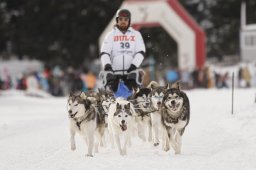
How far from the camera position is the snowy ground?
6.99 metres

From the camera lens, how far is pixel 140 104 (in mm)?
9008

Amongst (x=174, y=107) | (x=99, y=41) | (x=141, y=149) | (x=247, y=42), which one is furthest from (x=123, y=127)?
(x=247, y=42)

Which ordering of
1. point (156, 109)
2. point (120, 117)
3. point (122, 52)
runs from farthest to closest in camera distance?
point (122, 52) < point (156, 109) < point (120, 117)

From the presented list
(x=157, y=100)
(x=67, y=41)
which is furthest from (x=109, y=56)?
(x=67, y=41)

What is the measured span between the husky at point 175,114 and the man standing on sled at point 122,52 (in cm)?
96

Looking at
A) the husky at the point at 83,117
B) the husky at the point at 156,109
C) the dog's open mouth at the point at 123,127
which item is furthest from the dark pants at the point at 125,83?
the dog's open mouth at the point at 123,127

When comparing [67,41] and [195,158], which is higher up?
[67,41]

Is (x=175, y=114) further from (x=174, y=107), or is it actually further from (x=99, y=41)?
(x=99, y=41)

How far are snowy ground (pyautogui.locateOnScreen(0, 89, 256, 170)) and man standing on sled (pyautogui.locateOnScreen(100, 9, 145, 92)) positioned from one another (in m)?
1.05

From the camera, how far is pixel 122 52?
9039 mm

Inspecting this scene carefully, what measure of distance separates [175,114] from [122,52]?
1507mm

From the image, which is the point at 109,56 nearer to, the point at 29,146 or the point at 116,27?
the point at 116,27

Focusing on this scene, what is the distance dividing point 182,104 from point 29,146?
2.85 metres

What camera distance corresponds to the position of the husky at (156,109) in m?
8.59
